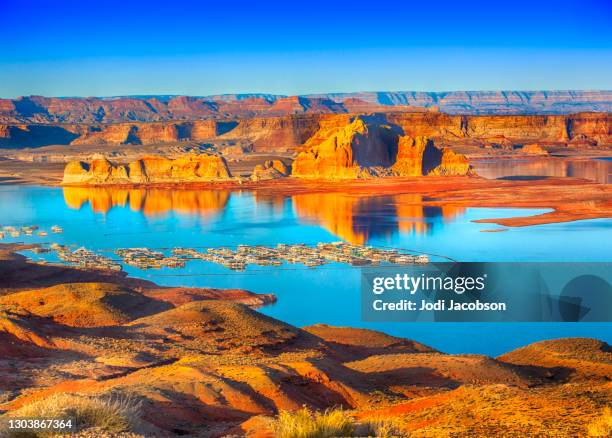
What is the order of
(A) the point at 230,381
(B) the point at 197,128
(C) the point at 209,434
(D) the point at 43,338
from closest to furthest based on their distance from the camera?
(C) the point at 209,434 < (A) the point at 230,381 < (D) the point at 43,338 < (B) the point at 197,128

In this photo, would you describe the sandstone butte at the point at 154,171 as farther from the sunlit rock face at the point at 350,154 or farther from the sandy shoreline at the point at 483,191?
the sunlit rock face at the point at 350,154

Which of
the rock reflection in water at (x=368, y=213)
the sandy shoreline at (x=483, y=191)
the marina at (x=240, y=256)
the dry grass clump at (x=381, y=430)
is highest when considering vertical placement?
the dry grass clump at (x=381, y=430)

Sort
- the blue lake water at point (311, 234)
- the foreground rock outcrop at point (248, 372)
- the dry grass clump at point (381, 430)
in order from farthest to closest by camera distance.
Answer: the blue lake water at point (311, 234)
the foreground rock outcrop at point (248, 372)
the dry grass clump at point (381, 430)

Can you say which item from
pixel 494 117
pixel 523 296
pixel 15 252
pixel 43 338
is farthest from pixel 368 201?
pixel 494 117

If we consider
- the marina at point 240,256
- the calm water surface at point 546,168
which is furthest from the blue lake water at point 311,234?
the calm water surface at point 546,168

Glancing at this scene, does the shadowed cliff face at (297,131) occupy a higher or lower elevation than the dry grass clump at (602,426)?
higher

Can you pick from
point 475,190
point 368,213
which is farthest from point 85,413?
point 475,190

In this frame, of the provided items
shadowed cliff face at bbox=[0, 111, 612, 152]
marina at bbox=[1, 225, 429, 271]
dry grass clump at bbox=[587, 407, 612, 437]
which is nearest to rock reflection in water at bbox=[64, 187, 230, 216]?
marina at bbox=[1, 225, 429, 271]

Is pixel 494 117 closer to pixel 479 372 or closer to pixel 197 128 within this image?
pixel 197 128
